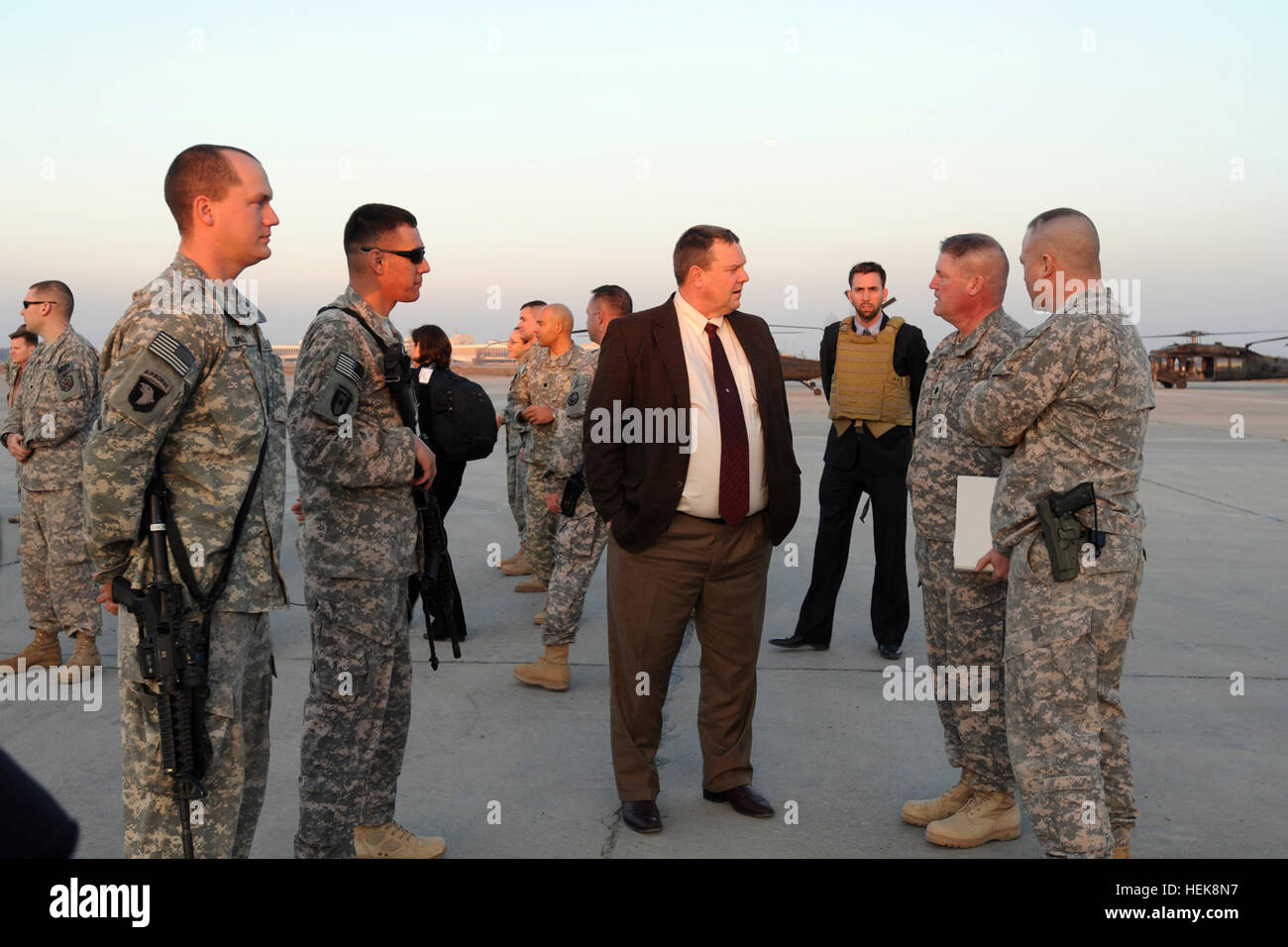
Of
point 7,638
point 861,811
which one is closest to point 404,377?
point 861,811

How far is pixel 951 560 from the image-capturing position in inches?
151

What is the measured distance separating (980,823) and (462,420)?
2871mm

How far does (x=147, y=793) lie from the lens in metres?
2.65

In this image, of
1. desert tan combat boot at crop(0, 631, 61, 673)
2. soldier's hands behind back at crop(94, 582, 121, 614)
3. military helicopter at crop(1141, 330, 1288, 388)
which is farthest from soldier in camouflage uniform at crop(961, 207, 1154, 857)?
military helicopter at crop(1141, 330, 1288, 388)

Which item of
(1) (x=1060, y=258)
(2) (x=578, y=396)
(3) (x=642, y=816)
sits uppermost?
(1) (x=1060, y=258)

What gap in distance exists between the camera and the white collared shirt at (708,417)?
3.81 meters

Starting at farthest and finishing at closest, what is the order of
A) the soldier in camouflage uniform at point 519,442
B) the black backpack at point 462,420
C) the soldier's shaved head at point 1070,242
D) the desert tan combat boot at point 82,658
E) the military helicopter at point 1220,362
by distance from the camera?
the military helicopter at point 1220,362
the soldier in camouflage uniform at point 519,442
the desert tan combat boot at point 82,658
the black backpack at point 462,420
the soldier's shaved head at point 1070,242

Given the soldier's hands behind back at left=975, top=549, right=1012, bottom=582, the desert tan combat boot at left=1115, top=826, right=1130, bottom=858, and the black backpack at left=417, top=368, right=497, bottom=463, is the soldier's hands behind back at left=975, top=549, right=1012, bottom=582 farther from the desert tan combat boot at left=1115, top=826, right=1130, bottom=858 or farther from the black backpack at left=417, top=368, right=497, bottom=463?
the black backpack at left=417, top=368, right=497, bottom=463

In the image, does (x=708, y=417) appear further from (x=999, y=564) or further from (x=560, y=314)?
(x=560, y=314)

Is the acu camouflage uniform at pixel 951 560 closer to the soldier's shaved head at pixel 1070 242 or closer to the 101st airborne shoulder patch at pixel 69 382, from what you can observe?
the soldier's shaved head at pixel 1070 242

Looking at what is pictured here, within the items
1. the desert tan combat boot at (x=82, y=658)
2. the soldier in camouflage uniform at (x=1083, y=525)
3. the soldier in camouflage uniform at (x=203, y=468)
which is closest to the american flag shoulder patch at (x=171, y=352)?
the soldier in camouflage uniform at (x=203, y=468)

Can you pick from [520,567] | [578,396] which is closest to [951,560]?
[578,396]

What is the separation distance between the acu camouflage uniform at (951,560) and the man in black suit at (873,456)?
1.77 meters
